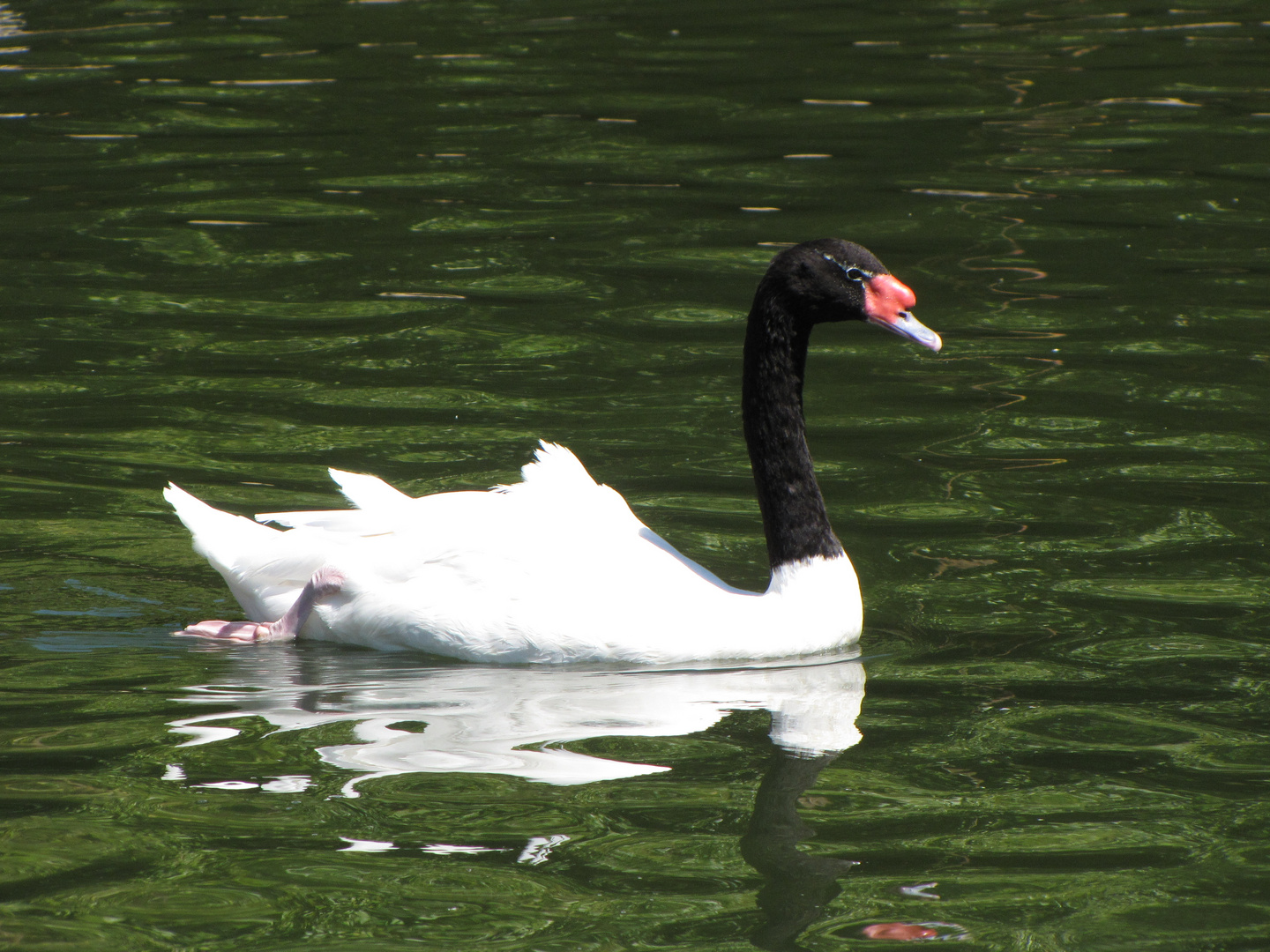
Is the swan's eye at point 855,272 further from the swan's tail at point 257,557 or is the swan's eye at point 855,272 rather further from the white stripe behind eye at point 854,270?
the swan's tail at point 257,557

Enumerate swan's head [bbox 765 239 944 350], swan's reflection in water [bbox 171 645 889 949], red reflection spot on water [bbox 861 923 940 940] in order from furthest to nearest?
swan's head [bbox 765 239 944 350], swan's reflection in water [bbox 171 645 889 949], red reflection spot on water [bbox 861 923 940 940]

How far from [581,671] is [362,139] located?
8.72 m

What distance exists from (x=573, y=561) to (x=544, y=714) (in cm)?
74

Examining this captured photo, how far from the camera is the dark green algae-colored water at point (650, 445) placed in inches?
179

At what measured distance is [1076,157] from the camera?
13.2 meters

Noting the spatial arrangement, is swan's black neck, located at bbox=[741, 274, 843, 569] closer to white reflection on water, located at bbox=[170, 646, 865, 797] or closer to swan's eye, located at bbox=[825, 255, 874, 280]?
swan's eye, located at bbox=[825, 255, 874, 280]

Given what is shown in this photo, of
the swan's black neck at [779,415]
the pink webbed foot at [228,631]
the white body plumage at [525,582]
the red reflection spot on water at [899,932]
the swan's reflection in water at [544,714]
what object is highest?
the swan's black neck at [779,415]

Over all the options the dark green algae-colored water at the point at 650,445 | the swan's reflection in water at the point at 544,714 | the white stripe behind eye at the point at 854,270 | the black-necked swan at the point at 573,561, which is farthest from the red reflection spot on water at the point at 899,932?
the white stripe behind eye at the point at 854,270

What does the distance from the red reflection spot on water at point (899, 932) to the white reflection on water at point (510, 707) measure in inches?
41.0

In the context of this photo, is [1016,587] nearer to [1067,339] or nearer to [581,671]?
[581,671]

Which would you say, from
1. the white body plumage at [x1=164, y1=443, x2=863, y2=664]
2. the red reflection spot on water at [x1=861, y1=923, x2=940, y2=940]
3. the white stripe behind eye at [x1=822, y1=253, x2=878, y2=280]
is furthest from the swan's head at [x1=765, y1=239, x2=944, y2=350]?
the red reflection spot on water at [x1=861, y1=923, x2=940, y2=940]

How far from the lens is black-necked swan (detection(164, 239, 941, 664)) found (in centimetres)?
606

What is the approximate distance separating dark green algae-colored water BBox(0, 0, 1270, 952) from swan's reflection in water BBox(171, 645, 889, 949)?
0.8 inches

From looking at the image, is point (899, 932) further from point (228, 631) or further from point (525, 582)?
point (228, 631)
